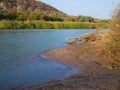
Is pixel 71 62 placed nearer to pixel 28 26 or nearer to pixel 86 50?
pixel 86 50

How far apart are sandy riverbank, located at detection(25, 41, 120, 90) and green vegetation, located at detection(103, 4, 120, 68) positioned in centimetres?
43

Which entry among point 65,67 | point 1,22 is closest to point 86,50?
point 65,67

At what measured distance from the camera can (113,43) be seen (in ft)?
44.4

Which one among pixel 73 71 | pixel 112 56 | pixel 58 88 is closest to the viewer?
pixel 58 88

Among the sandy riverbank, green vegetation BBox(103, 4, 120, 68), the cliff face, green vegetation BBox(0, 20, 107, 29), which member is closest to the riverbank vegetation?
green vegetation BBox(0, 20, 107, 29)

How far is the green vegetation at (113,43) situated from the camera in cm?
1309

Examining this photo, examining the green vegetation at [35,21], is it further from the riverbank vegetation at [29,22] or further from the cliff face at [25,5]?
the cliff face at [25,5]

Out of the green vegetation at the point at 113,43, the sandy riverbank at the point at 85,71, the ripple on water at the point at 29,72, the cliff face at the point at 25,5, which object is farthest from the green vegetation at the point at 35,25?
the cliff face at the point at 25,5

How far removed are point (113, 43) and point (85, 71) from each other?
226 centimetres

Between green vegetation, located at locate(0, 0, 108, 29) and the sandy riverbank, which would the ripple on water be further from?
green vegetation, located at locate(0, 0, 108, 29)

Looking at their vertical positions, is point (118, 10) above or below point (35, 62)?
above

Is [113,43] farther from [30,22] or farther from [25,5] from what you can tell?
[25,5]

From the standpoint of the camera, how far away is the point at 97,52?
51.4 ft

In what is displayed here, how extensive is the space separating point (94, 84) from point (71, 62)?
6.24 meters
